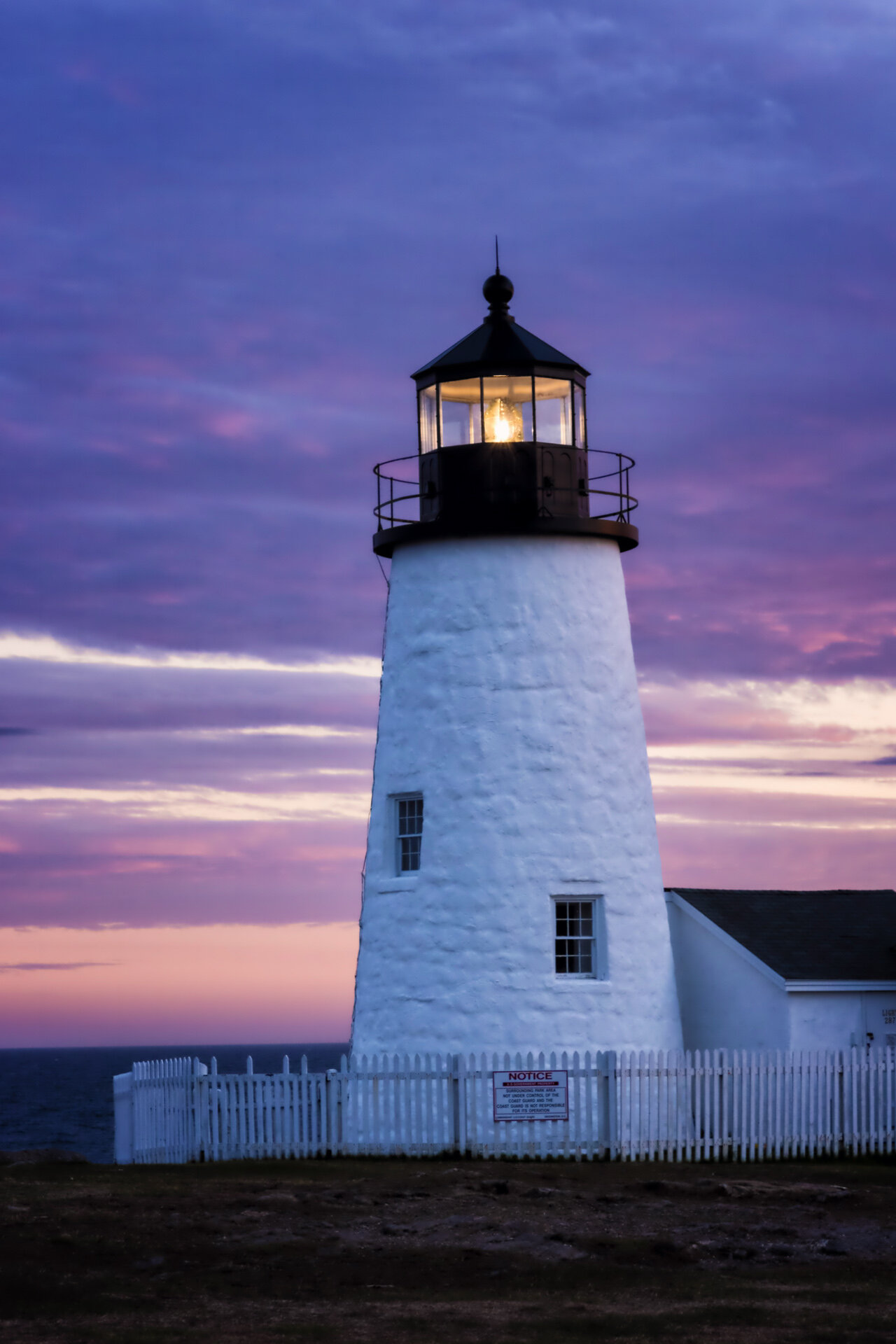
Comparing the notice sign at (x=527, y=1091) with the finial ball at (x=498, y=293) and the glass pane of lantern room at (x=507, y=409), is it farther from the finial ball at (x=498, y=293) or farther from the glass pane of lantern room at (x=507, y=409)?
the finial ball at (x=498, y=293)

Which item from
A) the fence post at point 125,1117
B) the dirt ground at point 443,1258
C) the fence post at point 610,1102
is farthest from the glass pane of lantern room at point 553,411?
the fence post at point 125,1117

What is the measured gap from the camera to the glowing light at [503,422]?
83.3 ft

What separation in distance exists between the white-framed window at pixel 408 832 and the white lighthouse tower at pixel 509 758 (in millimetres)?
44

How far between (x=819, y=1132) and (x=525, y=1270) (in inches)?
423

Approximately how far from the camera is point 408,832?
25078 mm

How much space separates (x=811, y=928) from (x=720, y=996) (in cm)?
224

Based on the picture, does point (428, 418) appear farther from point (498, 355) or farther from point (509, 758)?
point (509, 758)

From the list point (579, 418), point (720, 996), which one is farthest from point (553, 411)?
point (720, 996)

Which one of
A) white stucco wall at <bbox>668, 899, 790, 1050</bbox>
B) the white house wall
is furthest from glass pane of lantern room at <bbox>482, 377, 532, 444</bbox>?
the white house wall

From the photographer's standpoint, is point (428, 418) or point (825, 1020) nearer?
point (825, 1020)

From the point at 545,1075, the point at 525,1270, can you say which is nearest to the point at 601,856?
the point at 545,1075

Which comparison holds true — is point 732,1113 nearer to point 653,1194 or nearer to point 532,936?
point 532,936

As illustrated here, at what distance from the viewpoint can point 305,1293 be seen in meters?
14.0

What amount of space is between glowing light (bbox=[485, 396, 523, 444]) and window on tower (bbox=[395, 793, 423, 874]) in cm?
536
